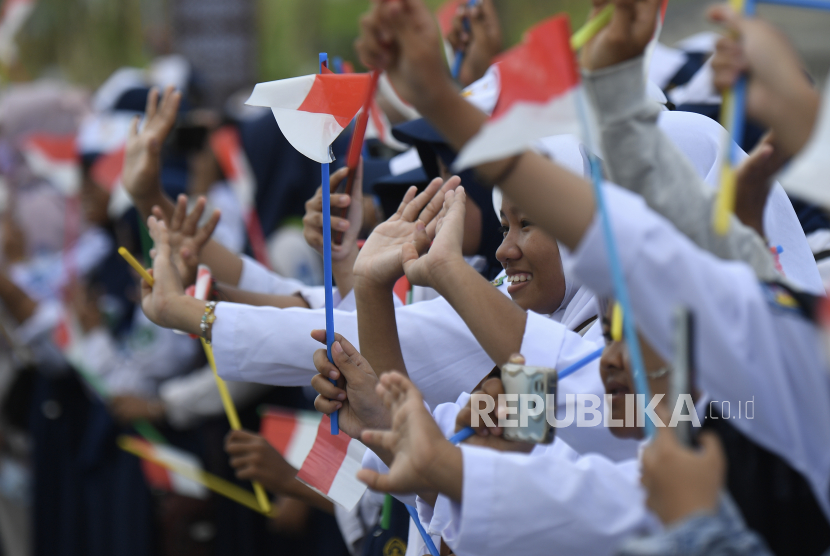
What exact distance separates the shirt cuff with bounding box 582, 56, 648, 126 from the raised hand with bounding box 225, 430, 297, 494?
171 cm

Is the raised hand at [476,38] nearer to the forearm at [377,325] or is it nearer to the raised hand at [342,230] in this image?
the raised hand at [342,230]

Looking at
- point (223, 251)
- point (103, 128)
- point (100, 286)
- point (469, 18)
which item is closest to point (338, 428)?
point (223, 251)

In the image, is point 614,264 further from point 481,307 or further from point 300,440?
point 300,440

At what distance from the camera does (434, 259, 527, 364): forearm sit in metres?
2.04

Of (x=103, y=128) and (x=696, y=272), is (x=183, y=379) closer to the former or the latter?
(x=103, y=128)

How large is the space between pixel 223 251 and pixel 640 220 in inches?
77.6

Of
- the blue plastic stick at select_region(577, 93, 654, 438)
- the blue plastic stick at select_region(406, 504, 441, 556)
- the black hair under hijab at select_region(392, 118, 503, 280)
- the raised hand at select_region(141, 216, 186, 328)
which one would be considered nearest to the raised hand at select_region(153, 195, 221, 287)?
the raised hand at select_region(141, 216, 186, 328)

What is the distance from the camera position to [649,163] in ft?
5.19

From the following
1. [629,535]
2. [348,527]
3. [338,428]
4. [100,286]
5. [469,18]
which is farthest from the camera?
[100,286]

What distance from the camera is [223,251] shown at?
3158 millimetres

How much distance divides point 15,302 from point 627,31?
5.02 metres

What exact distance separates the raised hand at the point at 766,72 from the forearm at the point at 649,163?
0.14 m

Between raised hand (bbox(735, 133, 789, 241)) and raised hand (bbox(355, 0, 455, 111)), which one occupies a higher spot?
raised hand (bbox(355, 0, 455, 111))

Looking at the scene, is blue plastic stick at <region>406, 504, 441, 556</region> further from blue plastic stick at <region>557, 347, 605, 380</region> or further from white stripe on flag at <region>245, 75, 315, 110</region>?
white stripe on flag at <region>245, 75, 315, 110</region>
